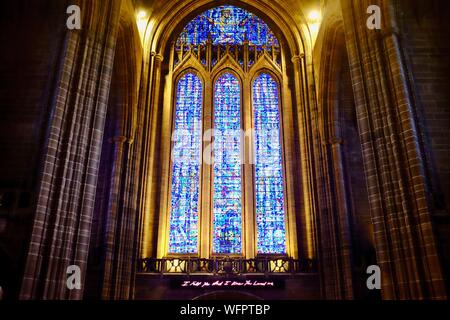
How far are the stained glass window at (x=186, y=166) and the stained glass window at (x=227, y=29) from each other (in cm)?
226

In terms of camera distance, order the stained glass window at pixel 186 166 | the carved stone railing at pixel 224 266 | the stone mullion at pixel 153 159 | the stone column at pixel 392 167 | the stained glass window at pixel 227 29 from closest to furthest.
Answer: the stone column at pixel 392 167 → the carved stone railing at pixel 224 266 → the stone mullion at pixel 153 159 → the stained glass window at pixel 186 166 → the stained glass window at pixel 227 29

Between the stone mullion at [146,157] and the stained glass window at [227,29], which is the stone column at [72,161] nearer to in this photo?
the stone mullion at [146,157]

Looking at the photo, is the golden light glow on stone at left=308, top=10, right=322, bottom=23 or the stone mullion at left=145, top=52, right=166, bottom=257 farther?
the golden light glow on stone at left=308, top=10, right=322, bottom=23

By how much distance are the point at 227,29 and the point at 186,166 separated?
7.42 meters

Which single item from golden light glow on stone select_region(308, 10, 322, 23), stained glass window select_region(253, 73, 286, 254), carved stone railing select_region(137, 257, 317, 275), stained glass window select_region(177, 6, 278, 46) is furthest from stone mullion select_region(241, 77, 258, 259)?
golden light glow on stone select_region(308, 10, 322, 23)

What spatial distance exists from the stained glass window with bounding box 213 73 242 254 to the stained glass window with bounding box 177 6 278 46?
2.20 metres

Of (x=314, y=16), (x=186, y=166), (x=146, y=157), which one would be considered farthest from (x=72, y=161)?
(x=314, y=16)

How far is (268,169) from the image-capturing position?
17266 mm

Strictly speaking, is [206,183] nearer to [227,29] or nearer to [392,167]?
[227,29]

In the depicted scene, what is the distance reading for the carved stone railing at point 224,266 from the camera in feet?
48.6

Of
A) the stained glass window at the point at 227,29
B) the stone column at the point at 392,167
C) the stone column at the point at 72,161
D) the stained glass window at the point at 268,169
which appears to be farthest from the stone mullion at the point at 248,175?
the stone column at the point at 72,161

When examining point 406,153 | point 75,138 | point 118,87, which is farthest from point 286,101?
point 75,138

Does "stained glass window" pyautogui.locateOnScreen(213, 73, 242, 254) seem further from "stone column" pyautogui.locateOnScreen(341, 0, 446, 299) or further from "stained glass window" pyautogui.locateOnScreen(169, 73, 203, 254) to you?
"stone column" pyautogui.locateOnScreen(341, 0, 446, 299)

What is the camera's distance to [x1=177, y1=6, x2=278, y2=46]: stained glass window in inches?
783
